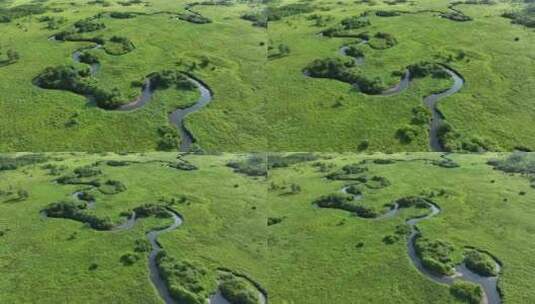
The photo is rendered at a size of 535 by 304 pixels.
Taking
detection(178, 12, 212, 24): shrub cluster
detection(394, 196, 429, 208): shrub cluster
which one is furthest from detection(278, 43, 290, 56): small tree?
detection(394, 196, 429, 208): shrub cluster

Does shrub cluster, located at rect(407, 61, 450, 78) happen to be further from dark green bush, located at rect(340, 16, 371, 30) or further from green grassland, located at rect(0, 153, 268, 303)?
green grassland, located at rect(0, 153, 268, 303)

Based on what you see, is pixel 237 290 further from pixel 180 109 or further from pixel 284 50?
pixel 284 50

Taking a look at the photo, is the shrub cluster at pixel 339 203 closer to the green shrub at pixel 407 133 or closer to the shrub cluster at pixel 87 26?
the green shrub at pixel 407 133

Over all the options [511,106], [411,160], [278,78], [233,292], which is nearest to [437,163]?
[411,160]

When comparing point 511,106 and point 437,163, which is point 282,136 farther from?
point 511,106

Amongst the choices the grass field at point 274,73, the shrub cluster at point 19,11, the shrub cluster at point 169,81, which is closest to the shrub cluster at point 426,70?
the grass field at point 274,73

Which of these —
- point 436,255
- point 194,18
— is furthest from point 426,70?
point 194,18

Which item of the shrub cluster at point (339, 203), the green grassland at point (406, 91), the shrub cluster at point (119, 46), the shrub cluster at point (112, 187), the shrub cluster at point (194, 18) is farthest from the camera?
the shrub cluster at point (194, 18)
